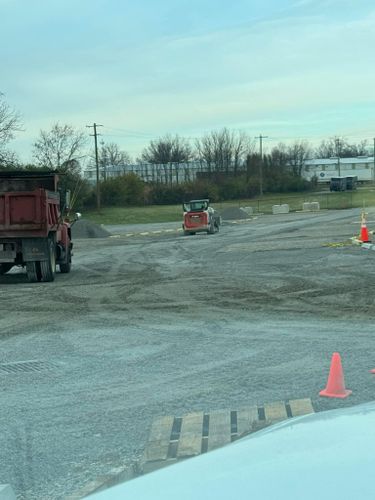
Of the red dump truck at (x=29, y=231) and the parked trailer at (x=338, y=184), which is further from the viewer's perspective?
the parked trailer at (x=338, y=184)

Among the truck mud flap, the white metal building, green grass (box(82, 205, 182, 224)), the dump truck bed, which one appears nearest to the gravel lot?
the truck mud flap

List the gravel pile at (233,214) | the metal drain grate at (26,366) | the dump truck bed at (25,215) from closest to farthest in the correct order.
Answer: the metal drain grate at (26,366) → the dump truck bed at (25,215) → the gravel pile at (233,214)

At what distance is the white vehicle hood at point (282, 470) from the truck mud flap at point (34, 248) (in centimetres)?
1479

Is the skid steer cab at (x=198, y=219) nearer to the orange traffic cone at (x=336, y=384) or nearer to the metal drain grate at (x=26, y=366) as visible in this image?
the metal drain grate at (x=26, y=366)

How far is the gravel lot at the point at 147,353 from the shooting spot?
5.25 metres

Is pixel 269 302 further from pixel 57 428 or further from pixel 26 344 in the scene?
pixel 57 428

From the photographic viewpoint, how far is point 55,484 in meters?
4.42

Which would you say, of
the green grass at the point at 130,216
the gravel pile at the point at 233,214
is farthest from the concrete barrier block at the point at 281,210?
the green grass at the point at 130,216

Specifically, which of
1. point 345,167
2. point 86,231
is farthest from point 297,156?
point 86,231

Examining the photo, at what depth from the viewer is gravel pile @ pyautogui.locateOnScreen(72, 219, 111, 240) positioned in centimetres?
4388

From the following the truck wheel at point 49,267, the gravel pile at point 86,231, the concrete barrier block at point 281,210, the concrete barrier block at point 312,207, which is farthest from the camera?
the concrete barrier block at point 281,210

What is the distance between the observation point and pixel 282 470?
95.3 inches

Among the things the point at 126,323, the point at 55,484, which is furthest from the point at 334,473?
the point at 126,323

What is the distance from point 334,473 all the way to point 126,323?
8.68 meters
